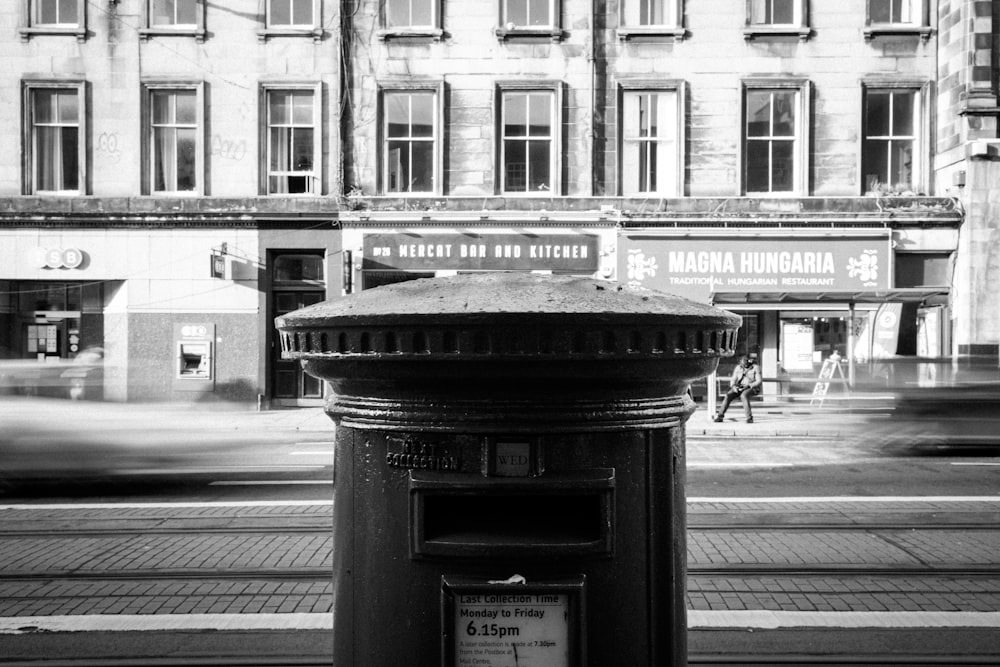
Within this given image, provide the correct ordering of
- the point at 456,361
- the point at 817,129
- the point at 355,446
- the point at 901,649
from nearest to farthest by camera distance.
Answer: the point at 456,361 < the point at 355,446 < the point at 901,649 < the point at 817,129

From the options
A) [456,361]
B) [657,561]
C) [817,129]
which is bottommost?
[657,561]

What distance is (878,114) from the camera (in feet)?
62.7

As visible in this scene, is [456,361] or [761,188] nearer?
[456,361]

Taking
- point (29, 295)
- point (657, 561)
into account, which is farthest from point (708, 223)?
point (657, 561)

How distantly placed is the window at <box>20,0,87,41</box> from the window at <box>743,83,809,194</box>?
14.1 meters

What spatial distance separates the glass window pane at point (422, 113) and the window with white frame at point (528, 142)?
1.55 meters

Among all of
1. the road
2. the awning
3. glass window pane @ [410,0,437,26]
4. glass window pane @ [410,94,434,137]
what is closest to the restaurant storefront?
the awning

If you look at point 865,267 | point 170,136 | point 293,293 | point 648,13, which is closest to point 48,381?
point 293,293

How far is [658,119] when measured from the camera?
19.0 meters

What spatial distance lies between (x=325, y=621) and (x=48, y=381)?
6237 millimetres

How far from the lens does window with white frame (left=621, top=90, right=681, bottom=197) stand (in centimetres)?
1900

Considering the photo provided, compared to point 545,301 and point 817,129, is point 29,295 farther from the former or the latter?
point 545,301

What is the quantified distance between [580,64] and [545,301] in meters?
18.2

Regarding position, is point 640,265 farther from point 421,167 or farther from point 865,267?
point 421,167
